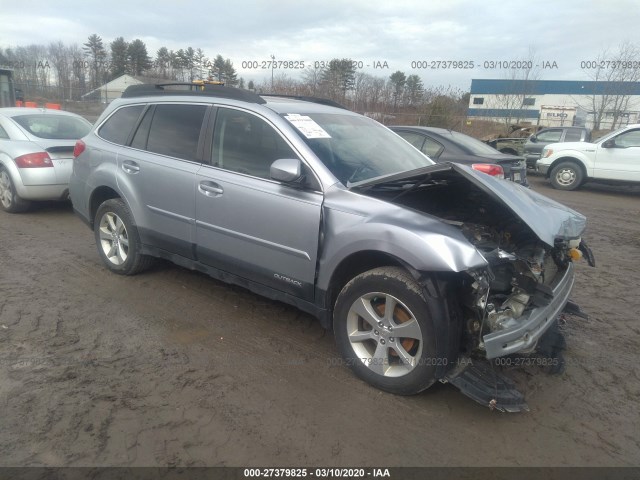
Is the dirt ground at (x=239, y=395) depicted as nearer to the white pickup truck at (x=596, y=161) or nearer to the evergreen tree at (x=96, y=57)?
the white pickup truck at (x=596, y=161)

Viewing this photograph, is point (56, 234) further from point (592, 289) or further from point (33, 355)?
point (592, 289)

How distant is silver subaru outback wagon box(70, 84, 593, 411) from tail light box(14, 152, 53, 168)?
2.84 m

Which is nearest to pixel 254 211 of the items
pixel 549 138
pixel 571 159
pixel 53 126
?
pixel 53 126

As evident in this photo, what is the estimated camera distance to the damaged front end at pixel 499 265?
2.74 metres

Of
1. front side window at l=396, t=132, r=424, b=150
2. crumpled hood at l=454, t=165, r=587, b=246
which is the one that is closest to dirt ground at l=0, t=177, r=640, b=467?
crumpled hood at l=454, t=165, r=587, b=246

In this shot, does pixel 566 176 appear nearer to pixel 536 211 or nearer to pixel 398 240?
pixel 536 211

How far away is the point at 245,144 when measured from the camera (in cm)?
381

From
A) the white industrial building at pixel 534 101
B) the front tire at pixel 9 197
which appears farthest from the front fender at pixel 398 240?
the white industrial building at pixel 534 101

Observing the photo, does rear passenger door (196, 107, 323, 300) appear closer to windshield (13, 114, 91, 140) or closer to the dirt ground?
the dirt ground

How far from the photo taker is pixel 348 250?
122 inches

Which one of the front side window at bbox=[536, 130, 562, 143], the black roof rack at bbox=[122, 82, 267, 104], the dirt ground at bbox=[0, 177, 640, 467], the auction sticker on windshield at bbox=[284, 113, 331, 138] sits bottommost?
the dirt ground at bbox=[0, 177, 640, 467]

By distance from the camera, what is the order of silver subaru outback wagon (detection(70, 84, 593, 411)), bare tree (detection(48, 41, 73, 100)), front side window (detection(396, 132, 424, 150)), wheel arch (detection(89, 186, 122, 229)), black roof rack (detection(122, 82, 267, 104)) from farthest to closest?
bare tree (detection(48, 41, 73, 100)) < front side window (detection(396, 132, 424, 150)) < wheel arch (detection(89, 186, 122, 229)) < black roof rack (detection(122, 82, 267, 104)) < silver subaru outback wagon (detection(70, 84, 593, 411))

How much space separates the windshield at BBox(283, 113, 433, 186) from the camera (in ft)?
11.6

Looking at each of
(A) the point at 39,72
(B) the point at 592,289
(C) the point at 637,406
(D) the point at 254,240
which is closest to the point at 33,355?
(D) the point at 254,240
